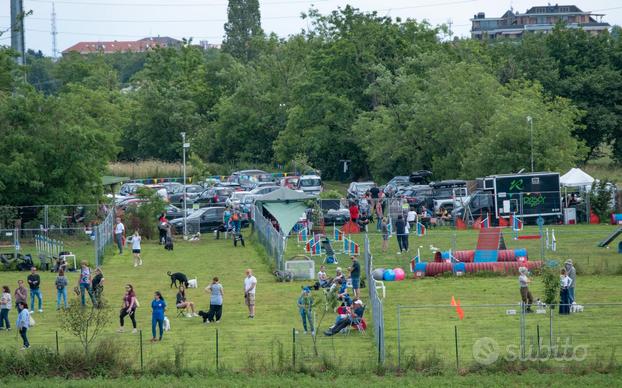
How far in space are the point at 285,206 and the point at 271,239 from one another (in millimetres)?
7450

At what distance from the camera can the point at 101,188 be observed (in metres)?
55.3

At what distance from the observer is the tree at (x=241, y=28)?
480 ft

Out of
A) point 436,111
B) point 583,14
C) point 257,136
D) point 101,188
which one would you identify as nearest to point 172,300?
point 101,188

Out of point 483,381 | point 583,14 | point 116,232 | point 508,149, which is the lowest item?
point 483,381

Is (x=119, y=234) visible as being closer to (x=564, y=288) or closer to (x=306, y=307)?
Result: (x=306, y=307)

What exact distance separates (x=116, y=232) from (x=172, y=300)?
13.8 metres

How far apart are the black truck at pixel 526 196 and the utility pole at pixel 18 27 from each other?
2589 centimetres

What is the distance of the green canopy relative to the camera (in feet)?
159

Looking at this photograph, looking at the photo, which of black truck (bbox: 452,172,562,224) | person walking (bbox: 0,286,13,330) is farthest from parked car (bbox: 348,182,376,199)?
person walking (bbox: 0,286,13,330)

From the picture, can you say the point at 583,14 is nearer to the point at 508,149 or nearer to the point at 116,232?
the point at 508,149

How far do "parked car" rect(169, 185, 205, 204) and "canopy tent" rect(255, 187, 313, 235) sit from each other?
1687 cm

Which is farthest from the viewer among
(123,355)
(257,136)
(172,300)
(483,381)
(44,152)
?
(257,136)

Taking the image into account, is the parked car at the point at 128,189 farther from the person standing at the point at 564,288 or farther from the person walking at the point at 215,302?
the person standing at the point at 564,288

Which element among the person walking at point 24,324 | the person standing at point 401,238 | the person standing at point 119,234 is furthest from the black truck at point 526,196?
the person walking at point 24,324
